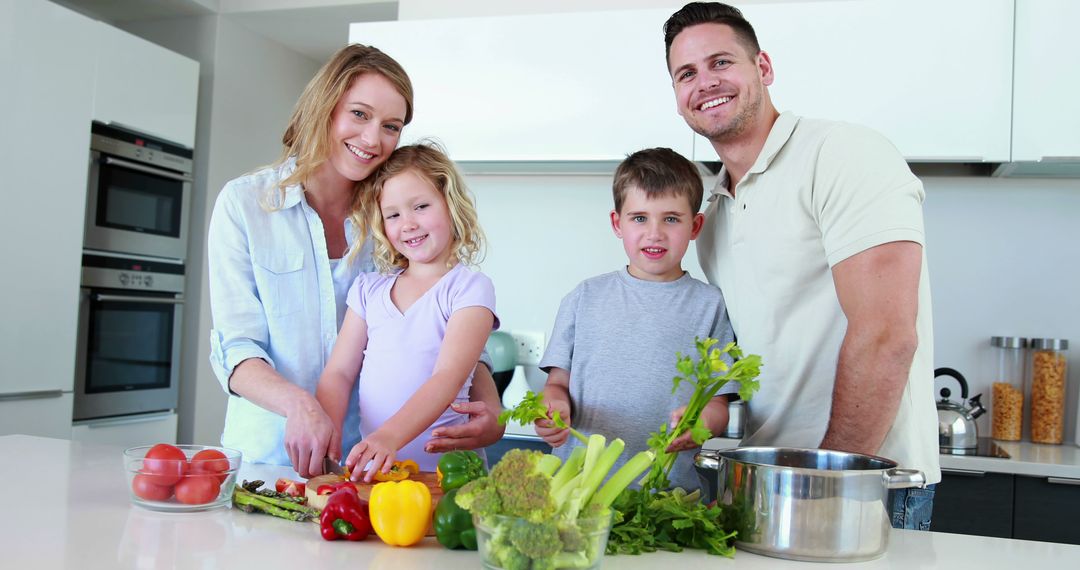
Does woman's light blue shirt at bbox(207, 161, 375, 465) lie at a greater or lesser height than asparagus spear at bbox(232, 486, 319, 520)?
greater

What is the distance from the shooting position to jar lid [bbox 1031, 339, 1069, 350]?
2703 millimetres

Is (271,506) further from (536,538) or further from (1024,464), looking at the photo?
(1024,464)

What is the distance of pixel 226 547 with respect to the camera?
3.28 feet

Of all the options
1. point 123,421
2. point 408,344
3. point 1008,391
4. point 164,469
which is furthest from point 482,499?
point 123,421

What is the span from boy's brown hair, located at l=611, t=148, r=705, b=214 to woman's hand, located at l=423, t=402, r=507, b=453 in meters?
0.53

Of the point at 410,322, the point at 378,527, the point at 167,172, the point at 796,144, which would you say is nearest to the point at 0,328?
the point at 167,172

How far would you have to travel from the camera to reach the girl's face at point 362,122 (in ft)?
5.45

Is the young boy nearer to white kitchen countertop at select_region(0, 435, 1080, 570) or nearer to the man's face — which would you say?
the man's face

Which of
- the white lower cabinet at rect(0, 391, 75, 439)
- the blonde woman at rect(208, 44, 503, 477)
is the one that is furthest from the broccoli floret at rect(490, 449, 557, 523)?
the white lower cabinet at rect(0, 391, 75, 439)

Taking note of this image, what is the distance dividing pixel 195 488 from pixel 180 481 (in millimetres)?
23

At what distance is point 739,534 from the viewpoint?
1053 mm

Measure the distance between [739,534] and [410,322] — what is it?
82 centimetres

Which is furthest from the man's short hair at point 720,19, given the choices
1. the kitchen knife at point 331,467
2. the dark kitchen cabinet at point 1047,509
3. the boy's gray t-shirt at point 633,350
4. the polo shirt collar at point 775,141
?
the dark kitchen cabinet at point 1047,509

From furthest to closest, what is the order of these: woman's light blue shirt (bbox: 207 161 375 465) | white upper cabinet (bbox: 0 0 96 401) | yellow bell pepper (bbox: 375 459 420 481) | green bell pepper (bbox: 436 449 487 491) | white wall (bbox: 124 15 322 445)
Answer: white wall (bbox: 124 15 322 445) → white upper cabinet (bbox: 0 0 96 401) → woman's light blue shirt (bbox: 207 161 375 465) → yellow bell pepper (bbox: 375 459 420 481) → green bell pepper (bbox: 436 449 487 491)
